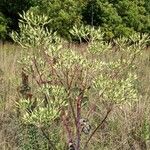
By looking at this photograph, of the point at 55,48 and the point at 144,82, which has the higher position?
the point at 55,48

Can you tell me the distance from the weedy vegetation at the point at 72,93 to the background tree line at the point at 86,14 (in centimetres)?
1165

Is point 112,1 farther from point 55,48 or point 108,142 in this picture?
point 55,48

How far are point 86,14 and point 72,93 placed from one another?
→ 16692 mm

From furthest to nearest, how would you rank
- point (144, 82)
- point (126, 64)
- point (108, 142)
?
point (144, 82) < point (108, 142) < point (126, 64)

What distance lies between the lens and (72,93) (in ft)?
17.5

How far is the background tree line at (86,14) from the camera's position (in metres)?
19.4

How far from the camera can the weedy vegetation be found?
3.29m

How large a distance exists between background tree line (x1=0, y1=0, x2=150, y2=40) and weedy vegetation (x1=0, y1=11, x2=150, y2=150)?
38.2 feet

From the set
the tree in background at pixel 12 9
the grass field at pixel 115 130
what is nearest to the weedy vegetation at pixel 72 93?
the grass field at pixel 115 130

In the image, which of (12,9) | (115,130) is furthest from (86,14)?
(115,130)

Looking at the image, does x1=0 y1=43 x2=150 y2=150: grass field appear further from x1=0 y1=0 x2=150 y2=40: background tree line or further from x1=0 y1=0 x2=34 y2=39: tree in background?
x1=0 y1=0 x2=34 y2=39: tree in background

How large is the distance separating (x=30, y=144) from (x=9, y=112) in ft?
5.32

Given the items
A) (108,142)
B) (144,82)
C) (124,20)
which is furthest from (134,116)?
(124,20)

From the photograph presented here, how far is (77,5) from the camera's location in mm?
20578
